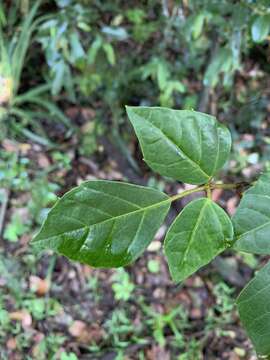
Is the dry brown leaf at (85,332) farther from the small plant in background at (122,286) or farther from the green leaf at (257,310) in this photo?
the green leaf at (257,310)

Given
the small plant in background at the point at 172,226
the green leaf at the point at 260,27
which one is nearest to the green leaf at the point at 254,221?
the small plant in background at the point at 172,226

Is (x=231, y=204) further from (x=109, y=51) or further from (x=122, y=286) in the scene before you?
(x=109, y=51)

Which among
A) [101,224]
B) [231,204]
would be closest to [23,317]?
[231,204]

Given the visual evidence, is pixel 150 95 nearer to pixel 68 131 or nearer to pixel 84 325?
pixel 68 131

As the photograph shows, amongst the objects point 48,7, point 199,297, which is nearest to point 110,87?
point 48,7

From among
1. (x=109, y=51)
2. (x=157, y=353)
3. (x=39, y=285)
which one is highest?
(x=109, y=51)

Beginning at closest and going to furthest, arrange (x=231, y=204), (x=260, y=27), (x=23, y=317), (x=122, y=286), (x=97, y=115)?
(x=260, y=27), (x=23, y=317), (x=122, y=286), (x=231, y=204), (x=97, y=115)

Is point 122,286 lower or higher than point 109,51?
lower
